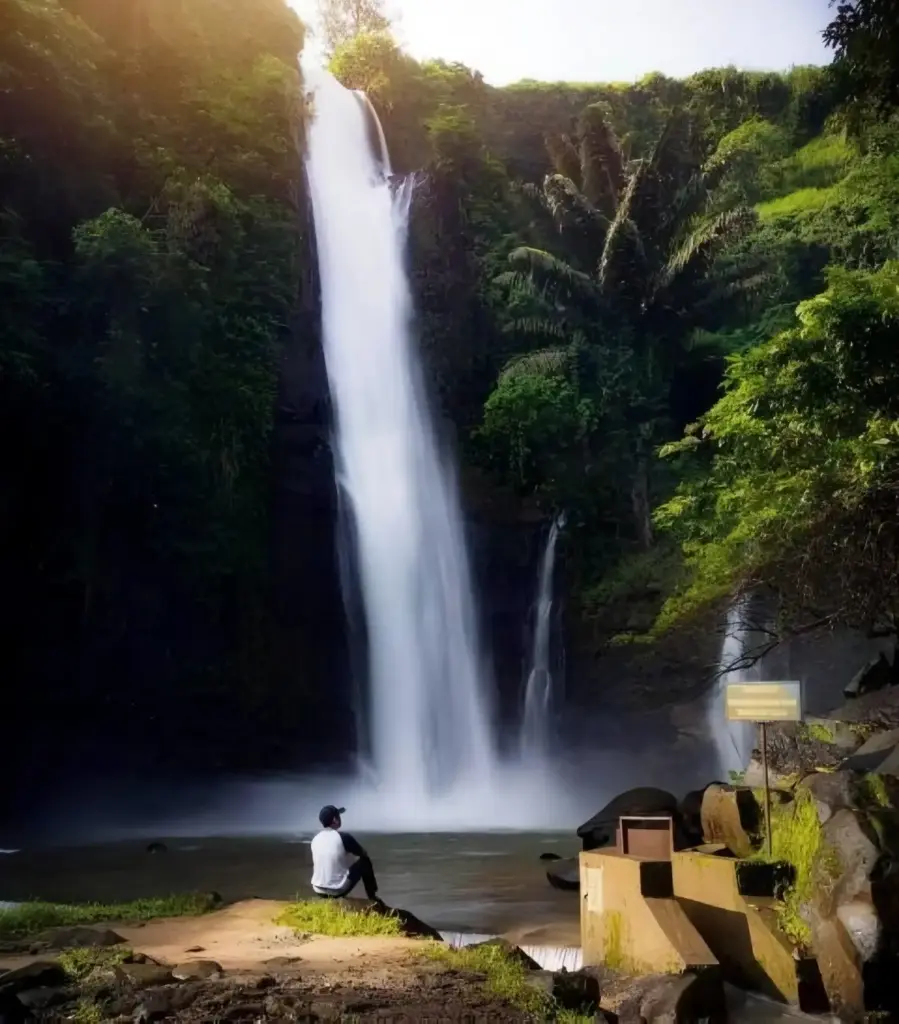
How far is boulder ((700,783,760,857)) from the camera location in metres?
7.68

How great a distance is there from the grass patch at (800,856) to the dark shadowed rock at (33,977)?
14.6 ft

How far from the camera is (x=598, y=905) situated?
7.35m

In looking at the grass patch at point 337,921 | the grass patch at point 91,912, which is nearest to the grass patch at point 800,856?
the grass patch at point 337,921

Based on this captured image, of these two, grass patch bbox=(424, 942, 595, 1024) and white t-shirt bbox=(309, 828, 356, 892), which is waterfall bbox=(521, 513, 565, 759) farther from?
grass patch bbox=(424, 942, 595, 1024)

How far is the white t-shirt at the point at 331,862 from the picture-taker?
8.12 meters

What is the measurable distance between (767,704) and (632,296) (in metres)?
17.1

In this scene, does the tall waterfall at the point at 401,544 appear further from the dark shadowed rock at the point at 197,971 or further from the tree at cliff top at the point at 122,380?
the dark shadowed rock at the point at 197,971

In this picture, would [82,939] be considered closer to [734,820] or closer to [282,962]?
[282,962]

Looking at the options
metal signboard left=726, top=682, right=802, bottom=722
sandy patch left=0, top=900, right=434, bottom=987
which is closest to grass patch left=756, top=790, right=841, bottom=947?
metal signboard left=726, top=682, right=802, bottom=722

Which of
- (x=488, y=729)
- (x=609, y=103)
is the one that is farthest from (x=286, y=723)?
(x=609, y=103)

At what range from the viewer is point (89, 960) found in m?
6.19

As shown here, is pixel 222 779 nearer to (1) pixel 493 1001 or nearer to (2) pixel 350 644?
(2) pixel 350 644

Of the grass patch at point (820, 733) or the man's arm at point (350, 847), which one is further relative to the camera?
the grass patch at point (820, 733)

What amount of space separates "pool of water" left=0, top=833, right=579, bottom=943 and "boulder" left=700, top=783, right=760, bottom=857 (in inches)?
59.2
